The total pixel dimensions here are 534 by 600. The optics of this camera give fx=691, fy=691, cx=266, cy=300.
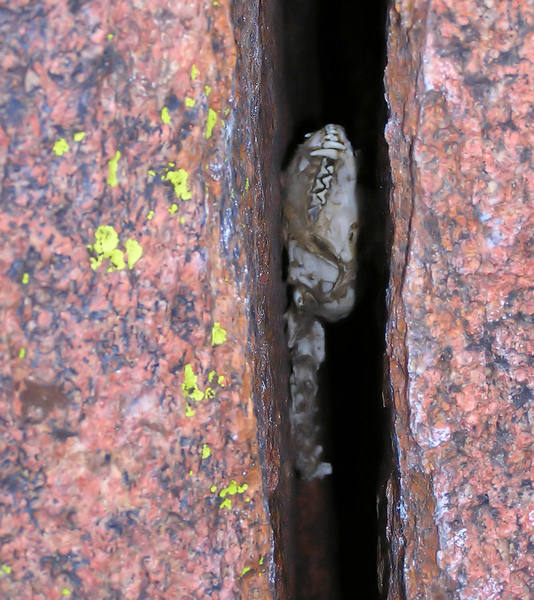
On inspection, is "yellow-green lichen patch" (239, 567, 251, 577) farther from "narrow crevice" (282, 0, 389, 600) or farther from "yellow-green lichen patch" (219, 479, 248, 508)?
"narrow crevice" (282, 0, 389, 600)

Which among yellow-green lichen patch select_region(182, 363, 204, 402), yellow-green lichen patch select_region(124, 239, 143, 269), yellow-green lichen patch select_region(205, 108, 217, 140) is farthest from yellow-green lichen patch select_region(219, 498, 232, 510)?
yellow-green lichen patch select_region(205, 108, 217, 140)

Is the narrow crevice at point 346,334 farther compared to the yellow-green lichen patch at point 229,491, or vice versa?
the narrow crevice at point 346,334

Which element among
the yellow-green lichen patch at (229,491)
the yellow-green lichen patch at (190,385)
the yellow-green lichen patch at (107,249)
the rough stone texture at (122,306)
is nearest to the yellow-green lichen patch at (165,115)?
the rough stone texture at (122,306)

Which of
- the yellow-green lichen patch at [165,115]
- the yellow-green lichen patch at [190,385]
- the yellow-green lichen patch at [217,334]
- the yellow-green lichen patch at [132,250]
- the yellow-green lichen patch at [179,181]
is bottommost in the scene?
the yellow-green lichen patch at [190,385]

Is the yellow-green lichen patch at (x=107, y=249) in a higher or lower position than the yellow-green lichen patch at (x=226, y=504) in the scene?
higher

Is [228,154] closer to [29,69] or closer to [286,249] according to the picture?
[29,69]

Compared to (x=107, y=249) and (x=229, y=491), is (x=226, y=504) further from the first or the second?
(x=107, y=249)

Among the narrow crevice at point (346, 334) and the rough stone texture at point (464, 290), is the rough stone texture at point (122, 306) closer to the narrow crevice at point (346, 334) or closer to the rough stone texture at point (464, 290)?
the rough stone texture at point (464, 290)

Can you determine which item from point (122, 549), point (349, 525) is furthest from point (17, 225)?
point (349, 525)
